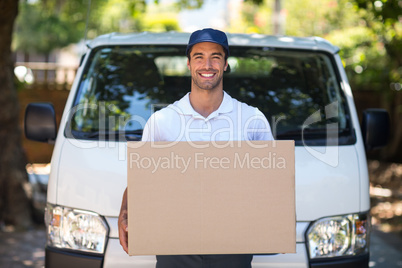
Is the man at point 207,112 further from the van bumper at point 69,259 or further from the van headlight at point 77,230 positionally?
the van bumper at point 69,259

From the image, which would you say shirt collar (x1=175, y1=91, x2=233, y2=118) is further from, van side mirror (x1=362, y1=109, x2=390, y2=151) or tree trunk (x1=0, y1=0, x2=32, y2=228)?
tree trunk (x1=0, y1=0, x2=32, y2=228)

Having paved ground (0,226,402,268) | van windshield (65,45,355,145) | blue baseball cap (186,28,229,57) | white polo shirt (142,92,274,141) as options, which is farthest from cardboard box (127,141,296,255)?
paved ground (0,226,402,268)

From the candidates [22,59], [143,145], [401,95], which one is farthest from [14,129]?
[22,59]

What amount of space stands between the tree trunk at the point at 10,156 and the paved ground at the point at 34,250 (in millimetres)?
274

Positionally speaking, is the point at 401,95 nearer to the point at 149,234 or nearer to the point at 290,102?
the point at 290,102

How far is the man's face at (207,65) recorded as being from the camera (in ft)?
9.57

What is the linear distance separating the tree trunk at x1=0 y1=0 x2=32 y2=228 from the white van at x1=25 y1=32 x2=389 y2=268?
2.62 m

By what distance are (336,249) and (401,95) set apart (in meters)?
Answer: 9.04

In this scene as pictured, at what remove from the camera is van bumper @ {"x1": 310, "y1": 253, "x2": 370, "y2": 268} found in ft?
10.3

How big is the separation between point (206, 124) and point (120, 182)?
61 centimetres

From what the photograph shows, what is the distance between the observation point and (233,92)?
160 inches

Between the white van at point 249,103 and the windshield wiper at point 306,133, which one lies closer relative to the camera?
the white van at point 249,103

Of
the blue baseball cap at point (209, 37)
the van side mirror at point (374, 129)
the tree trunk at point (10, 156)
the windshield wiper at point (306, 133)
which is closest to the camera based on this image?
the blue baseball cap at point (209, 37)

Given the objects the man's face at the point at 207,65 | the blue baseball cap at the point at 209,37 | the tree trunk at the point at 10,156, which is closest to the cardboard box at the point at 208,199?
the man's face at the point at 207,65
